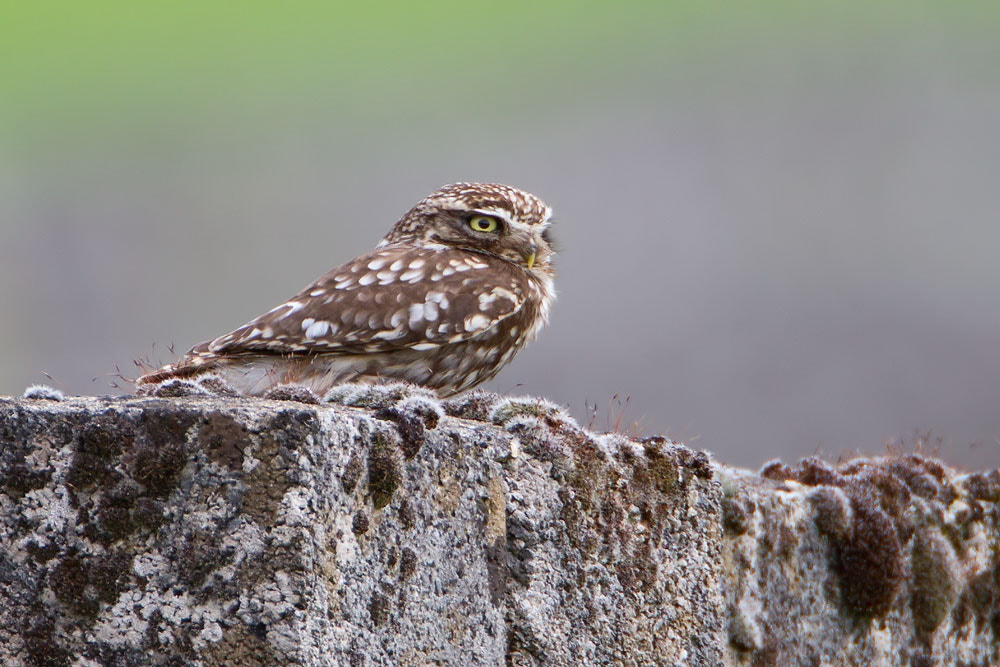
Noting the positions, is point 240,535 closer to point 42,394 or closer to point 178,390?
point 178,390

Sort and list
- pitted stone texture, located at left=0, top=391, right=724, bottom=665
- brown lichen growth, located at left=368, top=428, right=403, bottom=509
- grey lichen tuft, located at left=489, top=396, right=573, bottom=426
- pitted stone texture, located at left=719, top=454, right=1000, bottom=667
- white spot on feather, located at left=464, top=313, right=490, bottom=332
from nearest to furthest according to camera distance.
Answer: pitted stone texture, located at left=0, top=391, right=724, bottom=665, brown lichen growth, located at left=368, top=428, right=403, bottom=509, grey lichen tuft, located at left=489, top=396, right=573, bottom=426, pitted stone texture, located at left=719, top=454, right=1000, bottom=667, white spot on feather, located at left=464, top=313, right=490, bottom=332

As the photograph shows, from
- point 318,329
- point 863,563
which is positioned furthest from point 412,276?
point 863,563


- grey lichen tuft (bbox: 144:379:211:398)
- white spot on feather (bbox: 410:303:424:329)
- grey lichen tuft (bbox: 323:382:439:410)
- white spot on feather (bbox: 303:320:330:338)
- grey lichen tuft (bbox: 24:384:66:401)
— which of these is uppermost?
white spot on feather (bbox: 410:303:424:329)

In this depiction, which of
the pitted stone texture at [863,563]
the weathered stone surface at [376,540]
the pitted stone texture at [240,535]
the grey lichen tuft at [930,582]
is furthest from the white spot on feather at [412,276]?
the grey lichen tuft at [930,582]

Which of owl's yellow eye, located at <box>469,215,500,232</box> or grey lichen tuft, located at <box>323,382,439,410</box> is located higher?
owl's yellow eye, located at <box>469,215,500,232</box>

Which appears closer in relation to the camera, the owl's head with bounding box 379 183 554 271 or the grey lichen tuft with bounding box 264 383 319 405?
the grey lichen tuft with bounding box 264 383 319 405

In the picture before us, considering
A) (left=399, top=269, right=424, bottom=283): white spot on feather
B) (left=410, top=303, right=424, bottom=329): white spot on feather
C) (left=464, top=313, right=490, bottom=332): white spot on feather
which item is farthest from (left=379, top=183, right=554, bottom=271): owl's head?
(left=410, top=303, right=424, bottom=329): white spot on feather

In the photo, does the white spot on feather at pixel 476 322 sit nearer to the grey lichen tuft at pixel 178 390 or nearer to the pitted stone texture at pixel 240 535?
the pitted stone texture at pixel 240 535

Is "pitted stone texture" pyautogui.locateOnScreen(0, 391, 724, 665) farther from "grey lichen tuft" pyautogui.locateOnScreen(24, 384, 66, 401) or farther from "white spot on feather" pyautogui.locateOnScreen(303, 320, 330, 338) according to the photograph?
"white spot on feather" pyautogui.locateOnScreen(303, 320, 330, 338)

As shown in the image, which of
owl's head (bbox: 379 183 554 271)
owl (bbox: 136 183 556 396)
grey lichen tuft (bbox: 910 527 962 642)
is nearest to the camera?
owl (bbox: 136 183 556 396)

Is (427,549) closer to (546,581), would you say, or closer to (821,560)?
(546,581)
